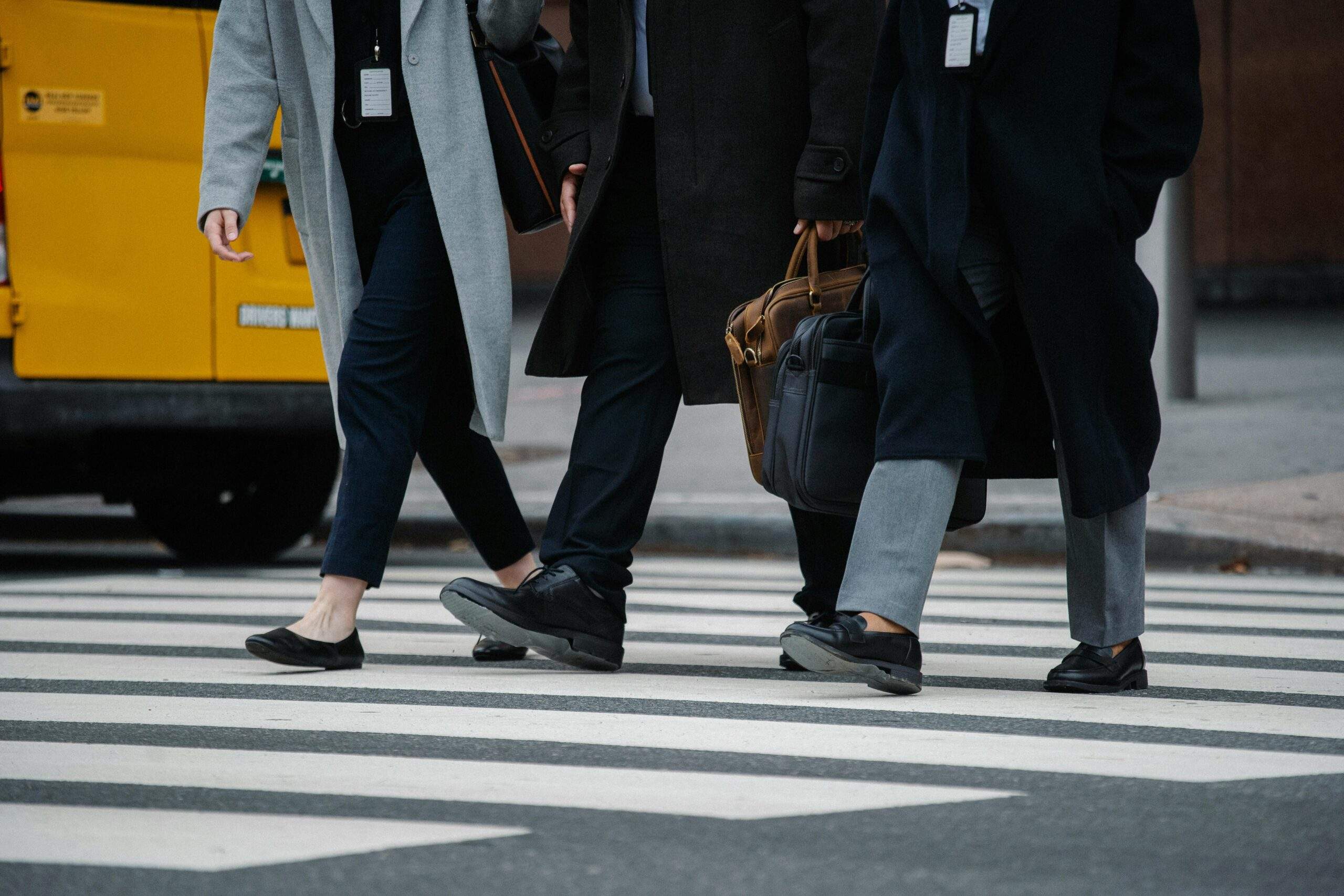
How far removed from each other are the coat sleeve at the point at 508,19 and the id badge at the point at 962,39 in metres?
0.97

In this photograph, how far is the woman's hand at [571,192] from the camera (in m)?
4.37

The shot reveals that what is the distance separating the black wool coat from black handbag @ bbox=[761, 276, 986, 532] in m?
0.39

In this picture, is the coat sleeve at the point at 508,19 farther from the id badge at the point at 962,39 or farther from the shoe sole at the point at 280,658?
the shoe sole at the point at 280,658

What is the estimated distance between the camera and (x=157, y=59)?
654cm

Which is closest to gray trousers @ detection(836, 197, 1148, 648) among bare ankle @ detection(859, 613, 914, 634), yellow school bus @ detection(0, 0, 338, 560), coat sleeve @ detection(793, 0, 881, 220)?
bare ankle @ detection(859, 613, 914, 634)

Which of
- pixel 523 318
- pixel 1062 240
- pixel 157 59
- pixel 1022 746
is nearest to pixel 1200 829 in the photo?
pixel 1022 746

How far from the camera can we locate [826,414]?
3.85 m

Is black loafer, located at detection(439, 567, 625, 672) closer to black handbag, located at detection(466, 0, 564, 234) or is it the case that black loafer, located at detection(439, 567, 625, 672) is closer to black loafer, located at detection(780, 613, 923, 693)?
black loafer, located at detection(780, 613, 923, 693)

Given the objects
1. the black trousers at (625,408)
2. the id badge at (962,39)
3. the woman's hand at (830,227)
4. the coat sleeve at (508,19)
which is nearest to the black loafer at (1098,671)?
the black trousers at (625,408)

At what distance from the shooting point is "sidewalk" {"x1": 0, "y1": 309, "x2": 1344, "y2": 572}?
7.72 meters

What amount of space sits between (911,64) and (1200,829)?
5.39 feet

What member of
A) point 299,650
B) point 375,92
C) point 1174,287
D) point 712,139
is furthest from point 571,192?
point 1174,287

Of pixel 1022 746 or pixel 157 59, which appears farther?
pixel 157 59

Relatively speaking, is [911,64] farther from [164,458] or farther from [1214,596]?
[164,458]
